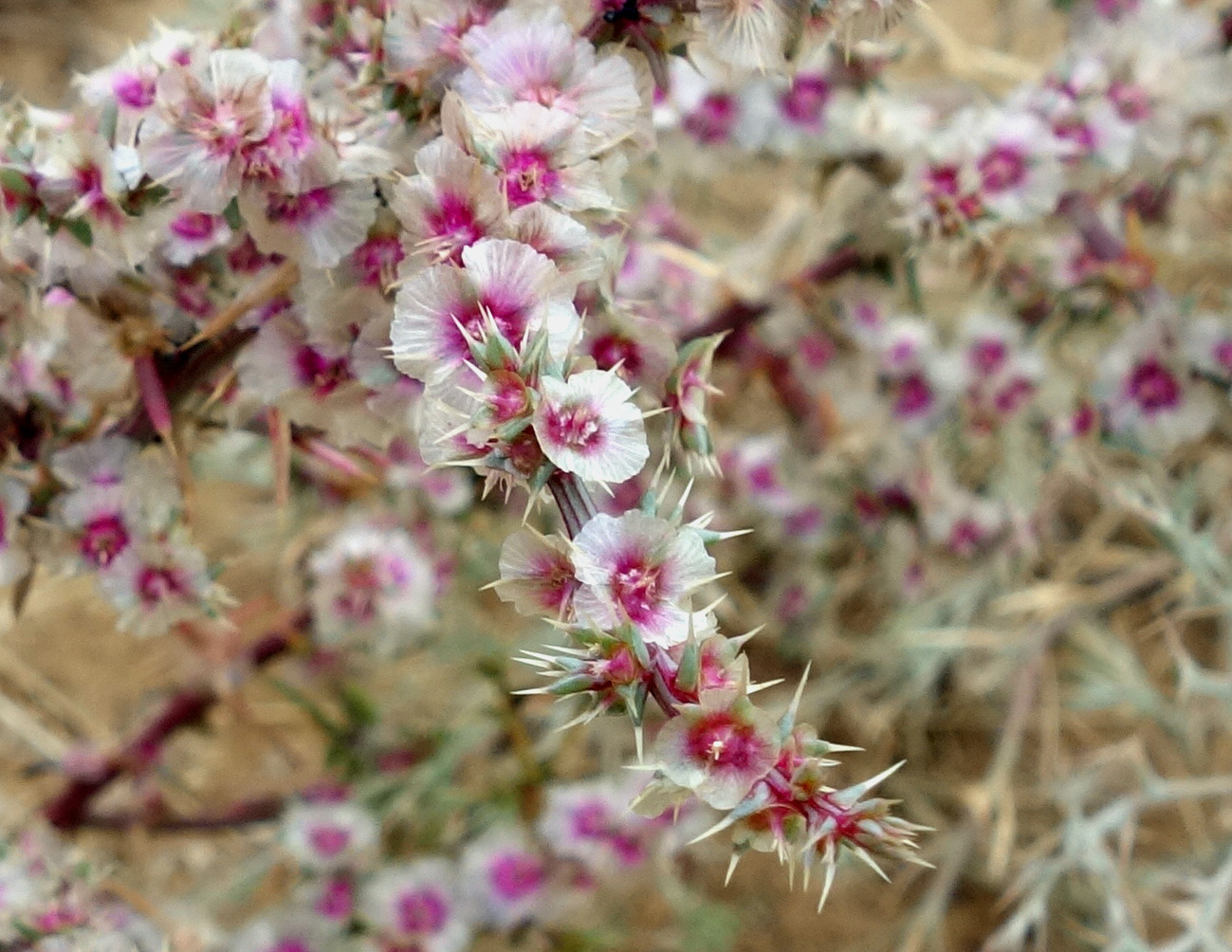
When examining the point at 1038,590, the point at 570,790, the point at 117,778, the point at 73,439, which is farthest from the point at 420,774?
the point at 1038,590

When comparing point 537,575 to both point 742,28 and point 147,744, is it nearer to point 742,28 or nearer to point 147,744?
point 742,28

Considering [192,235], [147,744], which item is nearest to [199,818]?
[147,744]

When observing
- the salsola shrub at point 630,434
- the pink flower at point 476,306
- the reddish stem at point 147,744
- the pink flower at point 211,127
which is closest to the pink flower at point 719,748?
the salsola shrub at point 630,434

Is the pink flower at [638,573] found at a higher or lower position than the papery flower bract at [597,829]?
higher

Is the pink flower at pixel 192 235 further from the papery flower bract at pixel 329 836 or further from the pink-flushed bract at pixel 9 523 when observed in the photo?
the papery flower bract at pixel 329 836

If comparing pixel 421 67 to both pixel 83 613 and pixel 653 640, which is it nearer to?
pixel 653 640

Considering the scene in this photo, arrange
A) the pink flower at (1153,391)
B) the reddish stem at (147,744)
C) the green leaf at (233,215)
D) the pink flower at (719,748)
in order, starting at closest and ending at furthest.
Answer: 1. the pink flower at (719,748)
2. the green leaf at (233,215)
3. the pink flower at (1153,391)
4. the reddish stem at (147,744)
